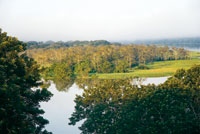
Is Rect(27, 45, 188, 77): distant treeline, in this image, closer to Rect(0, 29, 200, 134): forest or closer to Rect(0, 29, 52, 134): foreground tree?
Rect(0, 29, 200, 134): forest

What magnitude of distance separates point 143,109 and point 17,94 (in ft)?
33.5

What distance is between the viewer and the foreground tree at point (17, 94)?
32.4ft

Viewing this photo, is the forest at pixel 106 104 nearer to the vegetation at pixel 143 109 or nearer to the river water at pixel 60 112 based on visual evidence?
the vegetation at pixel 143 109

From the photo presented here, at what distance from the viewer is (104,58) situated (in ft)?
244

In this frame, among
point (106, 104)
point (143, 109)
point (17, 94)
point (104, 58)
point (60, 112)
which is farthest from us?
point (104, 58)

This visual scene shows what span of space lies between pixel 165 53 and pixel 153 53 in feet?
17.6

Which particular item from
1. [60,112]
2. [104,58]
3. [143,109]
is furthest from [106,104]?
[104,58]

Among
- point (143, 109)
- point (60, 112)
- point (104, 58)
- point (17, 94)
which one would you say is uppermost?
point (17, 94)

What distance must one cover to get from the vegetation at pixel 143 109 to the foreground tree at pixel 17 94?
490 centimetres

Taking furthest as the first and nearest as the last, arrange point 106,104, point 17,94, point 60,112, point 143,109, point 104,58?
point 104,58, point 60,112, point 106,104, point 143,109, point 17,94

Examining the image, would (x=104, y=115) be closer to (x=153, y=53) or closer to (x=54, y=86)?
(x=54, y=86)

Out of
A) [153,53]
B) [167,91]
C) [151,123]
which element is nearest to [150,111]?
[151,123]

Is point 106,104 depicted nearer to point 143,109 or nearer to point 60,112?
point 143,109

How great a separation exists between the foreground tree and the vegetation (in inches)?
193
